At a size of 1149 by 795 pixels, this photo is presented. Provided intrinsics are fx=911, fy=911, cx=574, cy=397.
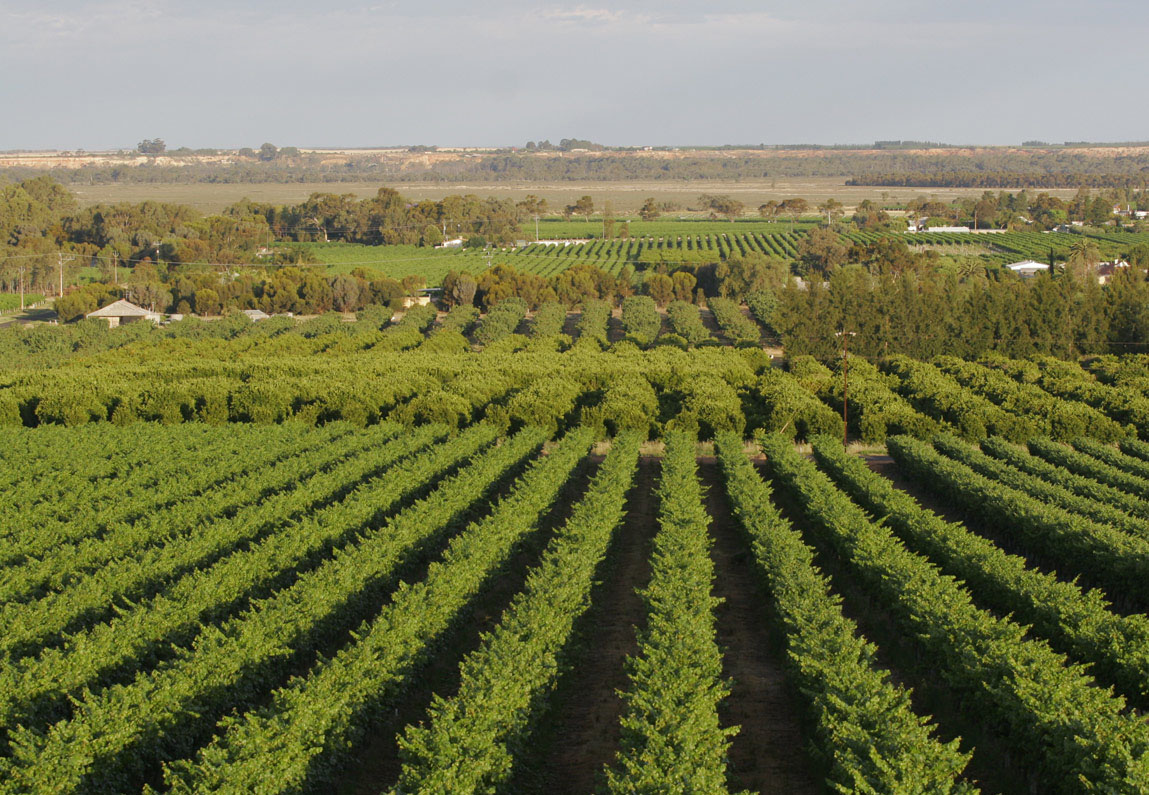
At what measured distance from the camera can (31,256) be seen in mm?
109375

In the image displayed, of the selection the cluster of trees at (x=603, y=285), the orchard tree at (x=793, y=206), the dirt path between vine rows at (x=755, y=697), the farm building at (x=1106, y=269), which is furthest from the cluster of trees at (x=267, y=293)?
the orchard tree at (x=793, y=206)

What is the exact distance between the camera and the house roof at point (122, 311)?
8450 cm

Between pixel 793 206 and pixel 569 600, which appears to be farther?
pixel 793 206

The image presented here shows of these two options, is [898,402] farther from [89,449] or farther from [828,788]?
[89,449]

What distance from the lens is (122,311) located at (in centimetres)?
8544

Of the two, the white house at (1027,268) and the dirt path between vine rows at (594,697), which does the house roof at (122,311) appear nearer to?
the dirt path between vine rows at (594,697)

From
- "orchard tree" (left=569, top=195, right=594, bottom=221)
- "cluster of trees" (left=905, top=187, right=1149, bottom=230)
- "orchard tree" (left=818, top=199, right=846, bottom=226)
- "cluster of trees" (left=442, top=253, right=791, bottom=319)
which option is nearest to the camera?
"cluster of trees" (left=442, top=253, right=791, bottom=319)

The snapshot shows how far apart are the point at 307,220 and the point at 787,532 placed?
155549mm

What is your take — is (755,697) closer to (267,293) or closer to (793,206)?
(267,293)

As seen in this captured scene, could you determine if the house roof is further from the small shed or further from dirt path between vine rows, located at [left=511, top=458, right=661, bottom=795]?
dirt path between vine rows, located at [left=511, top=458, right=661, bottom=795]

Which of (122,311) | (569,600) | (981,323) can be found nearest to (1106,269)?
(981,323)

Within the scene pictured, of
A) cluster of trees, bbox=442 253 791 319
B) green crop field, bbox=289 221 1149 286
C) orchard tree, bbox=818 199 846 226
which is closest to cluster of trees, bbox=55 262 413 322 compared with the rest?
cluster of trees, bbox=442 253 791 319

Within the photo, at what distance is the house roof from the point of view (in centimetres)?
8450

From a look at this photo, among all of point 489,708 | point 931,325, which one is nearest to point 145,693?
point 489,708
